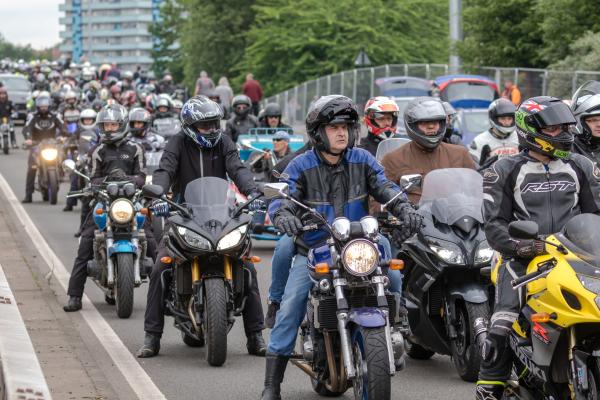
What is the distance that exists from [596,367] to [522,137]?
1.48 metres

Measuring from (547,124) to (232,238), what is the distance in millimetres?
3542

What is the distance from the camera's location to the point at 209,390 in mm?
9789

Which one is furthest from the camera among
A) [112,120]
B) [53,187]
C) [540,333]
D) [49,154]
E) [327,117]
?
[53,187]

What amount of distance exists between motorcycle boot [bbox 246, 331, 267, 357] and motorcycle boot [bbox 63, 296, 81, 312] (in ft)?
8.68

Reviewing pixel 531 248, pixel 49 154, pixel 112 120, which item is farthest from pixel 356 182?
pixel 49 154

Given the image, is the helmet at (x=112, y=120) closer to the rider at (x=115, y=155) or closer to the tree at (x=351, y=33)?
the rider at (x=115, y=155)

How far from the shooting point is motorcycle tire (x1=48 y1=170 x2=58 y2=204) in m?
26.2

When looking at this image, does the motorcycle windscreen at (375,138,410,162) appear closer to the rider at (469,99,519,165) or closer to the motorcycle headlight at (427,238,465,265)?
the motorcycle headlight at (427,238,465,265)

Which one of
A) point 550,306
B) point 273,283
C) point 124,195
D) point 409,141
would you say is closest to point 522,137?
point 550,306

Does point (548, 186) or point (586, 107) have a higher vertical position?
point (586, 107)

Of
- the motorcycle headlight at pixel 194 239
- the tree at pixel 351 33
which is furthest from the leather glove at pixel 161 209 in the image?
the tree at pixel 351 33

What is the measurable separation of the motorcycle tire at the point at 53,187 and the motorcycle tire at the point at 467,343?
16.9 m

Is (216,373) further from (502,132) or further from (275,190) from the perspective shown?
(502,132)

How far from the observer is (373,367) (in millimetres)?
7887
